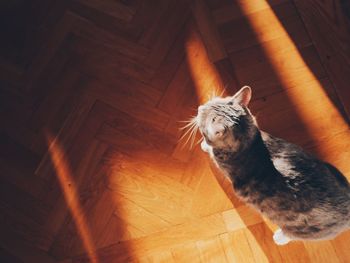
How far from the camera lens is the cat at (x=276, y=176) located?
2.92 feet

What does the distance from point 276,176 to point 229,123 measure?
0.19 meters

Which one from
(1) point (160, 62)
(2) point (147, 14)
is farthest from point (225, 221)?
(2) point (147, 14)

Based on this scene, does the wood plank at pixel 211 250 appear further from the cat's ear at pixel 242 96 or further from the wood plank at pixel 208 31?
the wood plank at pixel 208 31

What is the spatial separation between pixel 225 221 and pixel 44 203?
2.24ft

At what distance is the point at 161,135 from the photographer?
1318mm

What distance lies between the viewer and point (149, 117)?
1347mm

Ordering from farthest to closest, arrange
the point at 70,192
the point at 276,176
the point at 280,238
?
the point at 70,192 < the point at 280,238 < the point at 276,176

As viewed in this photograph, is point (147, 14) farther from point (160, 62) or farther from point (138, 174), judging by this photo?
point (138, 174)

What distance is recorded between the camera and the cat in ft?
2.92

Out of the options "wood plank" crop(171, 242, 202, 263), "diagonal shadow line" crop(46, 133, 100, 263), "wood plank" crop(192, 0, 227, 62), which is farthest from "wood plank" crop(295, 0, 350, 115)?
"diagonal shadow line" crop(46, 133, 100, 263)

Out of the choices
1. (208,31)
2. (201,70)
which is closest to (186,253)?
(201,70)

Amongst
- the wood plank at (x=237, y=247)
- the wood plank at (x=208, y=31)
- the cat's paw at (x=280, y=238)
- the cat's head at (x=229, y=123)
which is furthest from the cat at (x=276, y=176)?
the wood plank at (x=208, y=31)

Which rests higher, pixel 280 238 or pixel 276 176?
pixel 276 176

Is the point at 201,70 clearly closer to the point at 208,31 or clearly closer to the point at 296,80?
the point at 208,31
